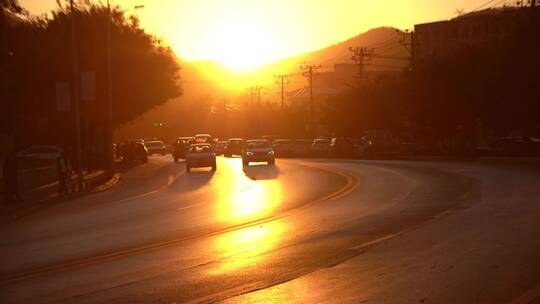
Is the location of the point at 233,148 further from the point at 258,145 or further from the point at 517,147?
the point at 517,147

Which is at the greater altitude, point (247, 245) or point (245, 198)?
point (247, 245)

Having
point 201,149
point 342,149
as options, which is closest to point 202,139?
point 342,149

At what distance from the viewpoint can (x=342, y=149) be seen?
253ft

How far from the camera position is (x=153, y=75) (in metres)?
71.0

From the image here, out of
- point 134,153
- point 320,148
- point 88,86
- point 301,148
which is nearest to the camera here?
point 88,86

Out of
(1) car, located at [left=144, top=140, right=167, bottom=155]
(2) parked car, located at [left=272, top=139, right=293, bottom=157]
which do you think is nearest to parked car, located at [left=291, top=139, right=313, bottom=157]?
(2) parked car, located at [left=272, top=139, right=293, bottom=157]

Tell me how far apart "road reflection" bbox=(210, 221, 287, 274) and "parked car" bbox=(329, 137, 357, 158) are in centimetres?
5767

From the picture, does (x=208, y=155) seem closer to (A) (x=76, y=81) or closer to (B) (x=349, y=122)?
(A) (x=76, y=81)

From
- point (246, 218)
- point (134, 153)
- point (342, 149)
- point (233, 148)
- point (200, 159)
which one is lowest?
point (233, 148)

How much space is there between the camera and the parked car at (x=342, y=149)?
251ft

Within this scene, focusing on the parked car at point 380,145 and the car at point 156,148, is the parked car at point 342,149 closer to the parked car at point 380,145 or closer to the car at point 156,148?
the parked car at point 380,145

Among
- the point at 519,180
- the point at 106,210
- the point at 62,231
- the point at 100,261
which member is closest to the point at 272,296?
the point at 100,261

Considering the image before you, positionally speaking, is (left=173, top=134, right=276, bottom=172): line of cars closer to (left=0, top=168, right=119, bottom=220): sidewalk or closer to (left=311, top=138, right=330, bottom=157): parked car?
(left=0, top=168, right=119, bottom=220): sidewalk

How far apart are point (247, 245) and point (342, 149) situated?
205 ft
